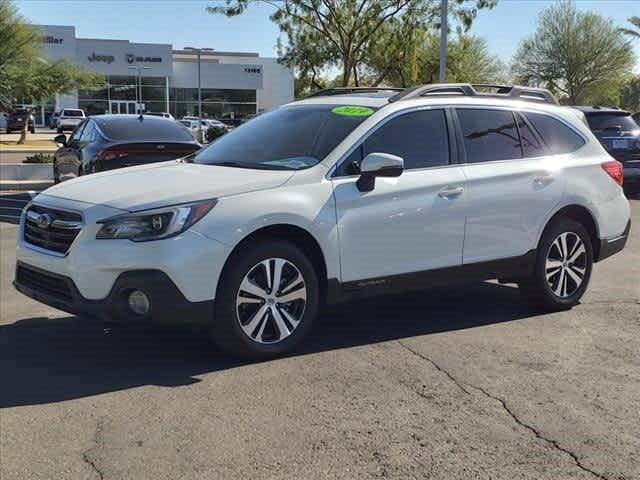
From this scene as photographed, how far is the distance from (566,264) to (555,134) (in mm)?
1124

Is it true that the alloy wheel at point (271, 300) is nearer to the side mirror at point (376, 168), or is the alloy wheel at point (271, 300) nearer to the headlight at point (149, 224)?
the headlight at point (149, 224)

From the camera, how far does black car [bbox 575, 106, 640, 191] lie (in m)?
14.5

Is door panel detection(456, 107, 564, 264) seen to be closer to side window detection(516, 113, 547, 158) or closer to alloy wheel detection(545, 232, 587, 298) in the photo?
side window detection(516, 113, 547, 158)

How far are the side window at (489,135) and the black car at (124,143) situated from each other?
566cm

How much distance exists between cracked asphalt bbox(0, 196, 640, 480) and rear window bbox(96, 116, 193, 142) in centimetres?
523

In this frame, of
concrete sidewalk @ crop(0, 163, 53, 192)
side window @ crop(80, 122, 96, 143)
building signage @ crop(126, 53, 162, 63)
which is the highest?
building signage @ crop(126, 53, 162, 63)

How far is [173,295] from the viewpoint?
462 cm

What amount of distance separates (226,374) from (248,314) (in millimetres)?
408

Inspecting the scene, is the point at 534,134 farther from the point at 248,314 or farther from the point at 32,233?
the point at 32,233

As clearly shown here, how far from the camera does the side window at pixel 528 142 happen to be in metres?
6.40

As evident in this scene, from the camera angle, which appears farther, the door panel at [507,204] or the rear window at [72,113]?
the rear window at [72,113]

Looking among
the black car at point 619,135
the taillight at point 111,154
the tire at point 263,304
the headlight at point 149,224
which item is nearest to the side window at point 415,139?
the tire at point 263,304

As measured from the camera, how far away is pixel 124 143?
35.6 ft

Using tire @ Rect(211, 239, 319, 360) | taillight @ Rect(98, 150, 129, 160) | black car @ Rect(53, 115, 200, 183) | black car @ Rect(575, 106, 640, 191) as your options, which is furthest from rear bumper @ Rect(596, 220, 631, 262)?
black car @ Rect(575, 106, 640, 191)
